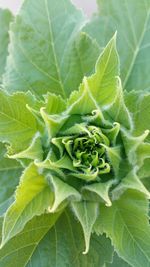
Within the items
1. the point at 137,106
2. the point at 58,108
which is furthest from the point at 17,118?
the point at 137,106

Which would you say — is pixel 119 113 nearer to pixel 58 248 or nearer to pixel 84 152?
pixel 84 152

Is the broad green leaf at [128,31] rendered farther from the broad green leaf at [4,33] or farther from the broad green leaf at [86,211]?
the broad green leaf at [86,211]

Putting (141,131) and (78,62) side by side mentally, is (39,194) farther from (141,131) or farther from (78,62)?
→ (78,62)

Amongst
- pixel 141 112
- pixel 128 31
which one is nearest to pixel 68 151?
pixel 141 112

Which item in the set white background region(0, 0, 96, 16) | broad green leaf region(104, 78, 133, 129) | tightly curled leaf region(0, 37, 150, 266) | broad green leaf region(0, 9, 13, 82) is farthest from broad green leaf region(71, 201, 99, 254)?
white background region(0, 0, 96, 16)

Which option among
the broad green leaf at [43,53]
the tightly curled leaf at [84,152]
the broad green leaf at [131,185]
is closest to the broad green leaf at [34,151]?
the tightly curled leaf at [84,152]

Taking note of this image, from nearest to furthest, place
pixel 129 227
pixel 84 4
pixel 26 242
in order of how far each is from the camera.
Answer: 1. pixel 129 227
2. pixel 26 242
3. pixel 84 4
